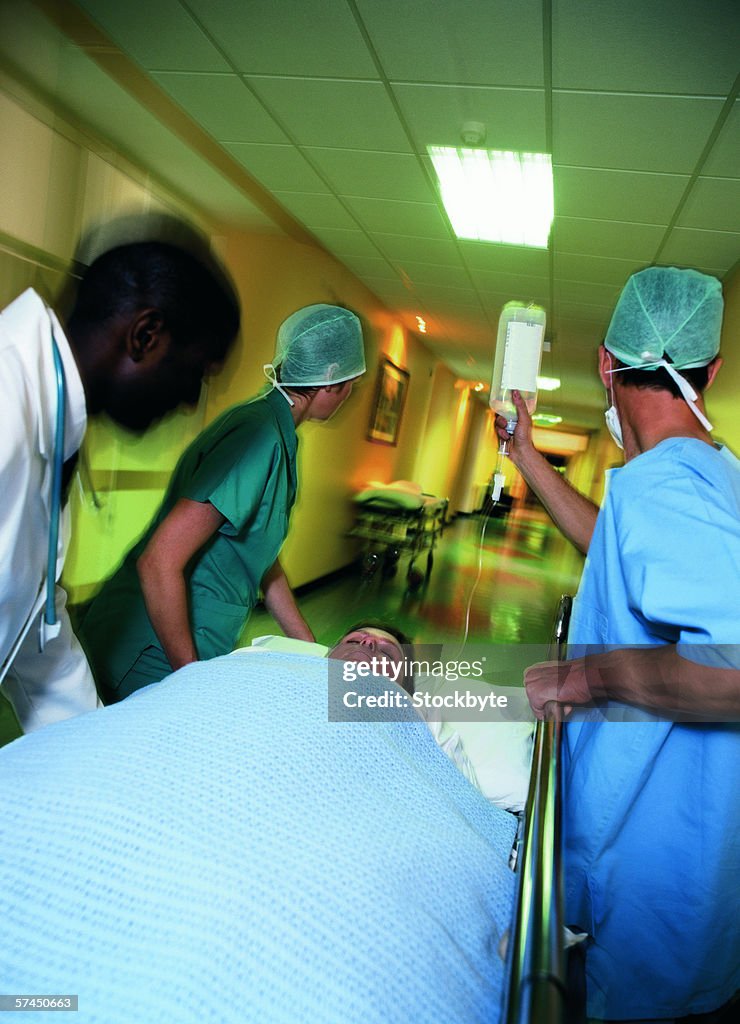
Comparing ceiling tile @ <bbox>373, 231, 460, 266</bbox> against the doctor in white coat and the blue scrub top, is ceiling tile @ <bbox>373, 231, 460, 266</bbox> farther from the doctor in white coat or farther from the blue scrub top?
the blue scrub top

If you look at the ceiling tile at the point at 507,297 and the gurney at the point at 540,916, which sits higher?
the ceiling tile at the point at 507,297

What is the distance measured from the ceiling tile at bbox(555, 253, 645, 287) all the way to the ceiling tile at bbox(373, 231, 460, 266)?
0.74 m

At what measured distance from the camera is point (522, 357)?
67.2 inches

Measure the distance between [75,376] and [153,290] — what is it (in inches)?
7.3

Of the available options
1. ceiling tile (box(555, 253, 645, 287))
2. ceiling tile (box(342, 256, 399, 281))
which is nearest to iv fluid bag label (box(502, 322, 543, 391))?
ceiling tile (box(555, 253, 645, 287))

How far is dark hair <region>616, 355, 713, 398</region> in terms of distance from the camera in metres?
1.10

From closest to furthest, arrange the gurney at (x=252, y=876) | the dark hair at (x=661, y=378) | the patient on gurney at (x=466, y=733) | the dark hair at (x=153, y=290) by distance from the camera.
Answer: the gurney at (x=252, y=876) → the dark hair at (x=153, y=290) → the dark hair at (x=661, y=378) → the patient on gurney at (x=466, y=733)

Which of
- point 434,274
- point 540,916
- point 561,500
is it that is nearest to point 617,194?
point 434,274

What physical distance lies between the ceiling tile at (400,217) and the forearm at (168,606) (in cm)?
316

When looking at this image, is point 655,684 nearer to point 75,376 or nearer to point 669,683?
point 669,683

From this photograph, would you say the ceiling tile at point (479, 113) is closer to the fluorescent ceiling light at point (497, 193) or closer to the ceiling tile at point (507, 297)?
the fluorescent ceiling light at point (497, 193)

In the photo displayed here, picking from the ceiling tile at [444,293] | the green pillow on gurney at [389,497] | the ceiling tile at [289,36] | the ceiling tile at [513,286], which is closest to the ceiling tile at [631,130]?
the ceiling tile at [289,36]

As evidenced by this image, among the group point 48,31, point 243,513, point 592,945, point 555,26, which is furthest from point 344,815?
point 48,31

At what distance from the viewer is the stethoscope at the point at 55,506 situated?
91cm
